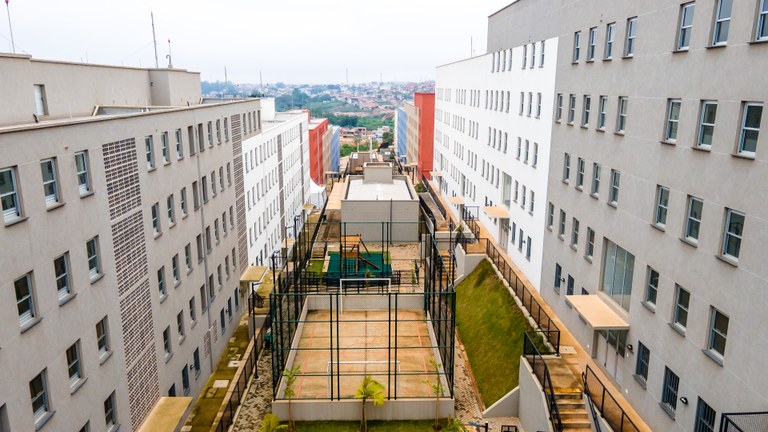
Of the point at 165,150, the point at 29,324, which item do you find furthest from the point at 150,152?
the point at 29,324

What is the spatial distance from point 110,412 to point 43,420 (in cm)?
425

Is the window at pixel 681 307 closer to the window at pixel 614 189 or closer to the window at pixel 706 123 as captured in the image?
the window at pixel 706 123

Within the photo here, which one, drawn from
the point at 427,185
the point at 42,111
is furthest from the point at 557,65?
the point at 427,185

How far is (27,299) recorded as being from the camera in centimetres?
1450

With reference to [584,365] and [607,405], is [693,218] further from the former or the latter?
[584,365]

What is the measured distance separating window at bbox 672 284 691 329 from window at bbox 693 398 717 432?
2.29 meters

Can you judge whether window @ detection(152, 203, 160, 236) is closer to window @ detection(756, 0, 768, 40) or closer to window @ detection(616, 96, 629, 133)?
window @ detection(616, 96, 629, 133)

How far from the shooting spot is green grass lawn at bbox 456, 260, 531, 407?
24.0 m

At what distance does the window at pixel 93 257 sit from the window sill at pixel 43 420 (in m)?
4.38

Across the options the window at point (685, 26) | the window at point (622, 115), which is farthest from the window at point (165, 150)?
the window at point (685, 26)

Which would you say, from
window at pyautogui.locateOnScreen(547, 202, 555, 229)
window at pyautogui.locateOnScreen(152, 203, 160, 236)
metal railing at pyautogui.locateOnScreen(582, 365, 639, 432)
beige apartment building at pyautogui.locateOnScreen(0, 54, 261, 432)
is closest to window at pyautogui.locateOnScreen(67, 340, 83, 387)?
beige apartment building at pyautogui.locateOnScreen(0, 54, 261, 432)

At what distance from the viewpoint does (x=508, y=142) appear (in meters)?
36.7

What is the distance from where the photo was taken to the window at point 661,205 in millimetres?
17453

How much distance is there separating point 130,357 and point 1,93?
387 inches
